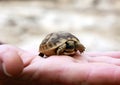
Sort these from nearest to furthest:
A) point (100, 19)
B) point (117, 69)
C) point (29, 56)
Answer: point (117, 69) < point (29, 56) < point (100, 19)

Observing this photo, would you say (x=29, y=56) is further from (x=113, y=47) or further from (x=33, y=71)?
(x=113, y=47)

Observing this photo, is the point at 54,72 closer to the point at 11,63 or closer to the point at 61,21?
the point at 11,63

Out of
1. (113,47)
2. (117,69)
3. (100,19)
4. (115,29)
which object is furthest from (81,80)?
(100,19)

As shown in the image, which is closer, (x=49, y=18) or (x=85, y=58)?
(x=85, y=58)

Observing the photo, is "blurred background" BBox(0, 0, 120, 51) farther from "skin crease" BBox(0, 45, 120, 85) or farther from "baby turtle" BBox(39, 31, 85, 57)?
"skin crease" BBox(0, 45, 120, 85)

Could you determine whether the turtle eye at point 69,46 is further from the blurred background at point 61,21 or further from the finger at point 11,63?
the blurred background at point 61,21

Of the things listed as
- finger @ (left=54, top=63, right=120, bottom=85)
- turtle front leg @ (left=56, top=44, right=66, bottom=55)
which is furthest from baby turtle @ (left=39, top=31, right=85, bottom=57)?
finger @ (left=54, top=63, right=120, bottom=85)
